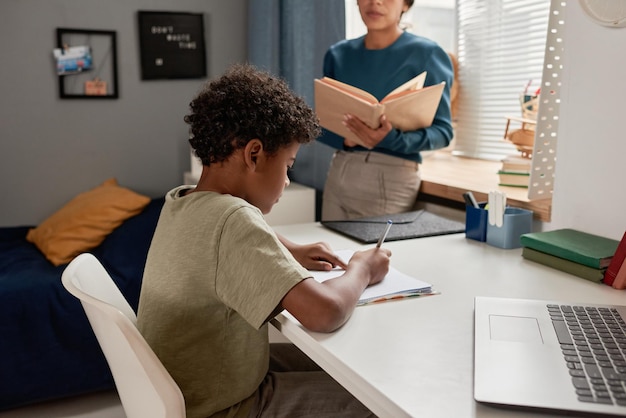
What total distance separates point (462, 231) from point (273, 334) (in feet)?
1.93

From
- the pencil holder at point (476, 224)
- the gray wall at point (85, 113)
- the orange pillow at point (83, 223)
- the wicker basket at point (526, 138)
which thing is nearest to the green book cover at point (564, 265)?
the pencil holder at point (476, 224)

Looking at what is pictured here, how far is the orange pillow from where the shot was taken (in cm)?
261

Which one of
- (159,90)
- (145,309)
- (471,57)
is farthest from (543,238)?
(159,90)

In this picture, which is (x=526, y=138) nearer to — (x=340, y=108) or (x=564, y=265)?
(x=340, y=108)

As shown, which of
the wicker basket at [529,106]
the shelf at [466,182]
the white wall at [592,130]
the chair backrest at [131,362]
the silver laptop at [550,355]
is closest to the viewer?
the silver laptop at [550,355]

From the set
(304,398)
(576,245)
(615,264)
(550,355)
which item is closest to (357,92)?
(576,245)

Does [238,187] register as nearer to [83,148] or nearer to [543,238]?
[543,238]

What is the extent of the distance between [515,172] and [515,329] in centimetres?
107

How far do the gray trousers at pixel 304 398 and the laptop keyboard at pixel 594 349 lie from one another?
1.19ft

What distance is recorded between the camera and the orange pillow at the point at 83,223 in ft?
8.55

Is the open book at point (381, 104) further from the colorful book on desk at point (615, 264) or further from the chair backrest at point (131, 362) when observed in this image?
the chair backrest at point (131, 362)

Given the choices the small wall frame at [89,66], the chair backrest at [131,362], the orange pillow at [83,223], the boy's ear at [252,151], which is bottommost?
the orange pillow at [83,223]

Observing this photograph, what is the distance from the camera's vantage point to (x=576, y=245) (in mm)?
1367

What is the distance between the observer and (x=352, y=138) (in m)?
1.99
